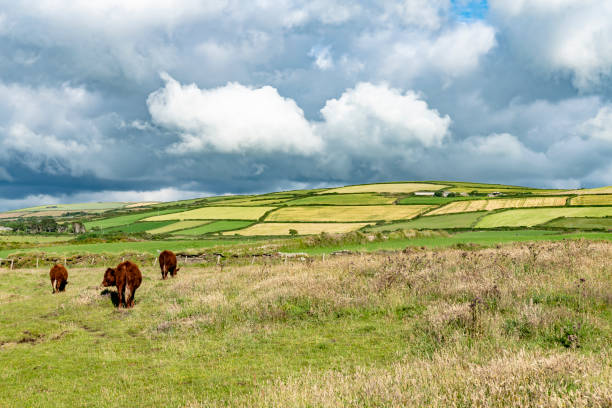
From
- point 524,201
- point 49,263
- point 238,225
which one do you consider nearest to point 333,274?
point 49,263

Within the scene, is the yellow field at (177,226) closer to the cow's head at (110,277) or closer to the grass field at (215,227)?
the grass field at (215,227)

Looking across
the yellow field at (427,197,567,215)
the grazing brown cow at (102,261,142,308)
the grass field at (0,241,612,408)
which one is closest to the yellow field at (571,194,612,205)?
the yellow field at (427,197,567,215)

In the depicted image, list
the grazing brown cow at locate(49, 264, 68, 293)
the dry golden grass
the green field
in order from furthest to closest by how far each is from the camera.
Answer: the green field < the grazing brown cow at locate(49, 264, 68, 293) < the dry golden grass

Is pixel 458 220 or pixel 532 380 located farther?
pixel 458 220

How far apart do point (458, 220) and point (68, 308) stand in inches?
2401

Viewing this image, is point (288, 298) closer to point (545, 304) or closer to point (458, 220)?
point (545, 304)

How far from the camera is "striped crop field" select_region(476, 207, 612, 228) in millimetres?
56750

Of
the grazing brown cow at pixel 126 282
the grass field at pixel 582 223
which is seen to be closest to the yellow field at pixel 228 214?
the grass field at pixel 582 223

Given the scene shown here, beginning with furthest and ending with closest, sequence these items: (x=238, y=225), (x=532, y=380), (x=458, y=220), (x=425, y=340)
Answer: (x=238, y=225), (x=458, y=220), (x=425, y=340), (x=532, y=380)

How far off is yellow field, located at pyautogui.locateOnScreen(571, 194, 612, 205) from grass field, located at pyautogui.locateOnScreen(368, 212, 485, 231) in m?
18.6

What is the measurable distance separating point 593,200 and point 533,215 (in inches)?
729

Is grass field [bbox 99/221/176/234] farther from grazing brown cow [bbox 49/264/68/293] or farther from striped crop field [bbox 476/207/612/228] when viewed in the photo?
striped crop field [bbox 476/207/612/228]

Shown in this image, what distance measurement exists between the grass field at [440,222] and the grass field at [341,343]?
45.9 metres

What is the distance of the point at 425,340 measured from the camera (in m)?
8.09
